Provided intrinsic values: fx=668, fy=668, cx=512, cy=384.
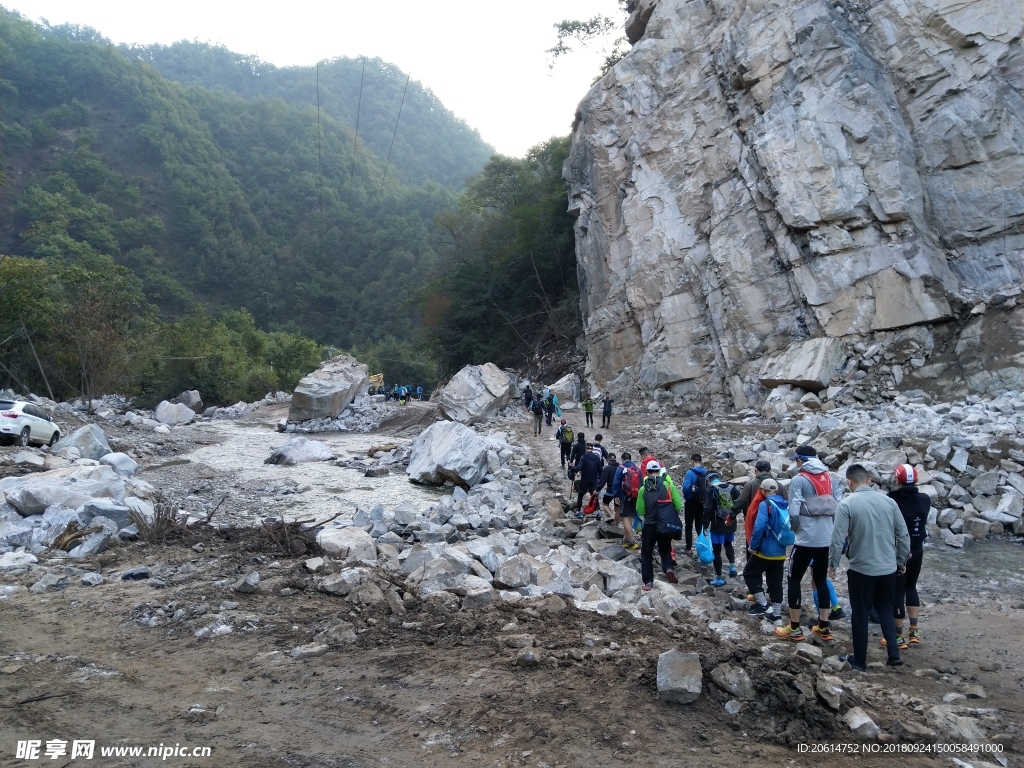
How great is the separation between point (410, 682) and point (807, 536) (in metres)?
3.46

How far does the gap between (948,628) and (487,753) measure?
15.6ft

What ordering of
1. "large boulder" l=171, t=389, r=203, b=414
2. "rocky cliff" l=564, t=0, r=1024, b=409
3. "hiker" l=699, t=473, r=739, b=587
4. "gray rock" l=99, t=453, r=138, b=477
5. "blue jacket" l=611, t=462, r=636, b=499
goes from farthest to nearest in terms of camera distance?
"large boulder" l=171, t=389, r=203, b=414
"rocky cliff" l=564, t=0, r=1024, b=409
"gray rock" l=99, t=453, r=138, b=477
"blue jacket" l=611, t=462, r=636, b=499
"hiker" l=699, t=473, r=739, b=587

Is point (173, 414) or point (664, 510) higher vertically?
point (664, 510)

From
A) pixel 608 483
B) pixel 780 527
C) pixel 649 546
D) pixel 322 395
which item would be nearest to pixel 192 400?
pixel 322 395

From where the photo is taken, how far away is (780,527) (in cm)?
607

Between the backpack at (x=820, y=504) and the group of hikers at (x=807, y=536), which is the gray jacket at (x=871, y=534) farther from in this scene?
the backpack at (x=820, y=504)

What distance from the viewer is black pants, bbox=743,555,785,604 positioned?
6.23 meters

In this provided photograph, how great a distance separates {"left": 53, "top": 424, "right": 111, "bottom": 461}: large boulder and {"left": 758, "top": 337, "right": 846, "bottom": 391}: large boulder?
17.5 meters

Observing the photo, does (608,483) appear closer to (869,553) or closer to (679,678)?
(869,553)

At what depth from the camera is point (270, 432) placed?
27.8 m

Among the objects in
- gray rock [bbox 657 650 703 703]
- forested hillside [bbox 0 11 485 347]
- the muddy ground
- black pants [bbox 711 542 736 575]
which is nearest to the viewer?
the muddy ground

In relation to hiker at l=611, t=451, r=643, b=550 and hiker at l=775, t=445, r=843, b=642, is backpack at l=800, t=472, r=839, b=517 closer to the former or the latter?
hiker at l=775, t=445, r=843, b=642

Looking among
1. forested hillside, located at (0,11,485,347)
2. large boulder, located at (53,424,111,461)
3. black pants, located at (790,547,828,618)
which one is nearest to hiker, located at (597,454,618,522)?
black pants, located at (790,547,828,618)

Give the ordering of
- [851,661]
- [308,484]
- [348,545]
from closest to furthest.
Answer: [851,661] < [348,545] < [308,484]
